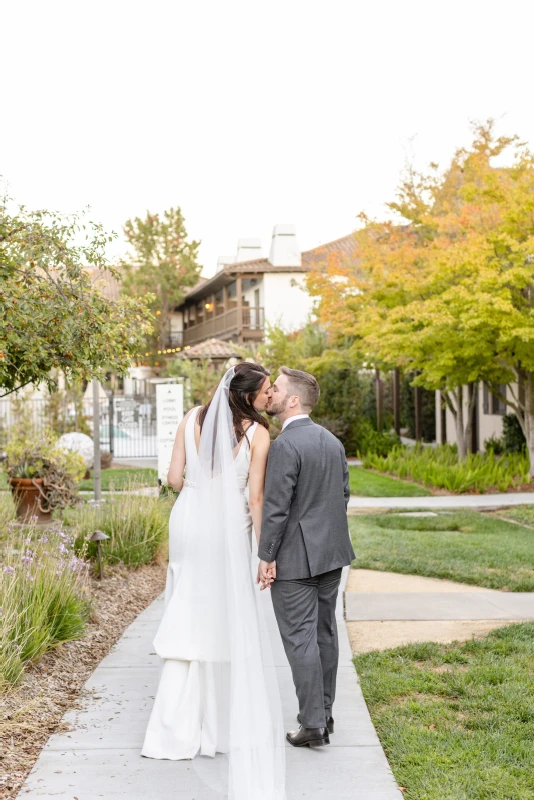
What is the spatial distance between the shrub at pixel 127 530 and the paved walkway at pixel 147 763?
120 inches

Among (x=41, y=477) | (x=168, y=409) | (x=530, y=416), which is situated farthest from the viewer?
(x=530, y=416)

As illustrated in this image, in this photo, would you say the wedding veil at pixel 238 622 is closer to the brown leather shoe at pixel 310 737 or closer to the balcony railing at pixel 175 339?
the brown leather shoe at pixel 310 737

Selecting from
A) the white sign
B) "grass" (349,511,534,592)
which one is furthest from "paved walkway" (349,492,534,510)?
the white sign

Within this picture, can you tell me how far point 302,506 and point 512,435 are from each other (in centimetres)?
1777

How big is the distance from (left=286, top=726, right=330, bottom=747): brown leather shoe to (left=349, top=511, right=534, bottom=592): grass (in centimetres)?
434

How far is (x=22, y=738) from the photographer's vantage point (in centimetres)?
437

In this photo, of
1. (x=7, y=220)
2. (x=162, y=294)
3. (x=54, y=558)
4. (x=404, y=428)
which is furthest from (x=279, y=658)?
(x=162, y=294)

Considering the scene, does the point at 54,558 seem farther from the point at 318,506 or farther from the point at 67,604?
the point at 318,506

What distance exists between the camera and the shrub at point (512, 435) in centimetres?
2073

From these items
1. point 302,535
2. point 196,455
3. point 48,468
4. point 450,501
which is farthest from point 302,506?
point 450,501

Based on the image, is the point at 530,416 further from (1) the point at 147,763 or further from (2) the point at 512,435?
(1) the point at 147,763

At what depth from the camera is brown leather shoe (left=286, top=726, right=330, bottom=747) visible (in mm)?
4281

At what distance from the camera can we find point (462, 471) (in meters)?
16.2

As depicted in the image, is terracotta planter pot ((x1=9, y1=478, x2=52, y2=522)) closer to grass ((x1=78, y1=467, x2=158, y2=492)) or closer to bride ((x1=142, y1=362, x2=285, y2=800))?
grass ((x1=78, y1=467, x2=158, y2=492))
